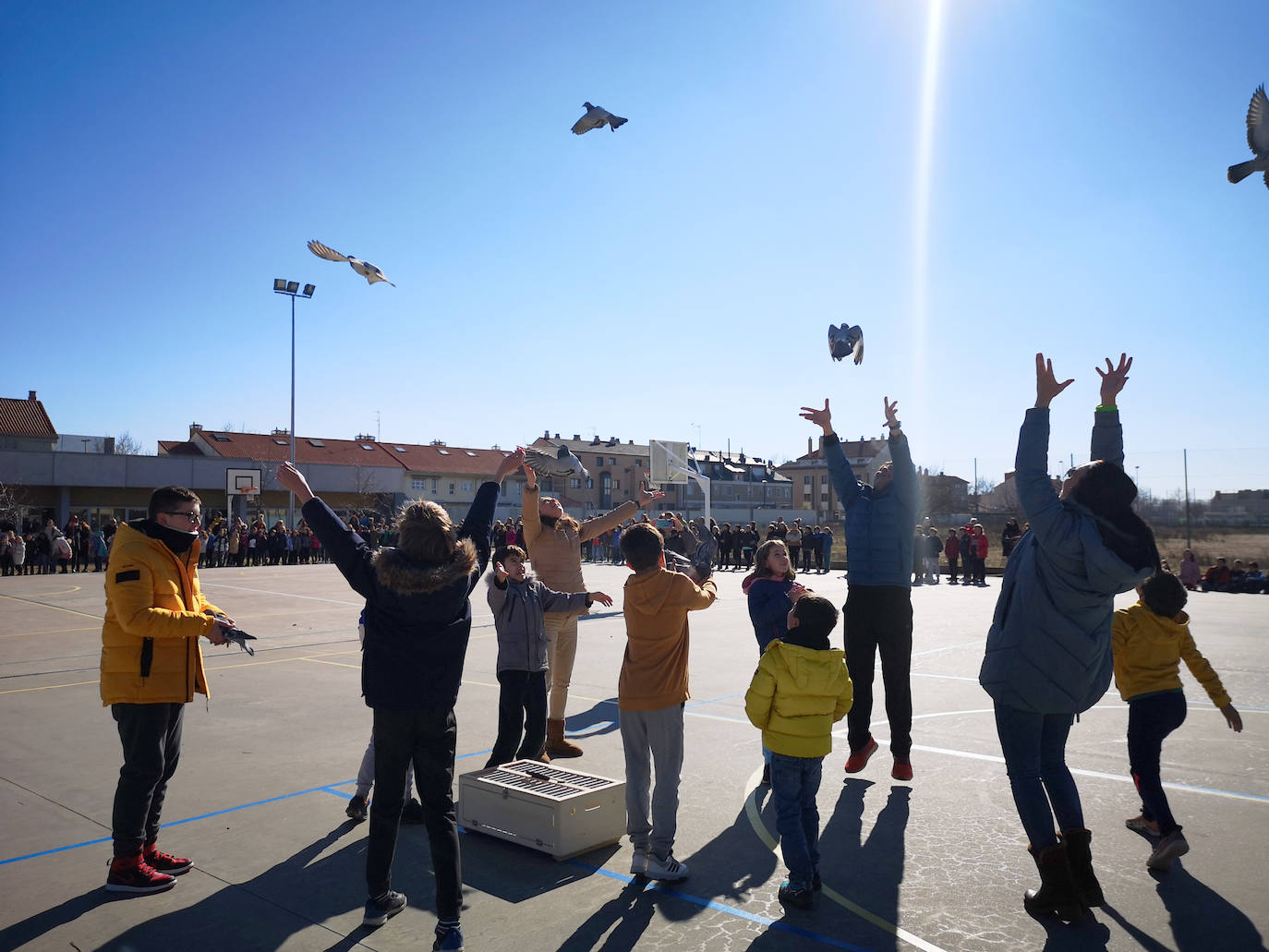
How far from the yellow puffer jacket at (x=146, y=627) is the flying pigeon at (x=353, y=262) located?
668 cm

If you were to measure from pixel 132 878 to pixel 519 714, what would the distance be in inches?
92.9

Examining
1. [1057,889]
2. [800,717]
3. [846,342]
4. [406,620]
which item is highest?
[846,342]

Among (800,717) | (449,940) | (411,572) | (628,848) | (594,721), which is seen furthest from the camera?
(594,721)

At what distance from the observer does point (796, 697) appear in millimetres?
4203

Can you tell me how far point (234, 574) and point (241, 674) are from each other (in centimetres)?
1915

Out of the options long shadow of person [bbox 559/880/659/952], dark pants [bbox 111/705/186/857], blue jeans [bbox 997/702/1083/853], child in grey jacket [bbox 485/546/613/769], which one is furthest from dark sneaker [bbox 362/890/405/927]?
blue jeans [bbox 997/702/1083/853]

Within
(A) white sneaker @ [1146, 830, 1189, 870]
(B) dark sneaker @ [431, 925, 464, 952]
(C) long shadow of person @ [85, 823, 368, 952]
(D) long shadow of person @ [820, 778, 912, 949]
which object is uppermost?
(A) white sneaker @ [1146, 830, 1189, 870]

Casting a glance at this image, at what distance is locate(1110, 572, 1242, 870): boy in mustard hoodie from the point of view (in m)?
4.73

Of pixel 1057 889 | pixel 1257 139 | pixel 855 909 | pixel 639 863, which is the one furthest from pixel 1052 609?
pixel 1257 139

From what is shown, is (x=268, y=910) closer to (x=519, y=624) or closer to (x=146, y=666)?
(x=146, y=666)

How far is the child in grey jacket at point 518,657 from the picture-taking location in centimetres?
590

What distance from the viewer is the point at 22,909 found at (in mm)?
4078

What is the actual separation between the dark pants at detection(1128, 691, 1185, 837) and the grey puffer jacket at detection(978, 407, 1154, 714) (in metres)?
0.89

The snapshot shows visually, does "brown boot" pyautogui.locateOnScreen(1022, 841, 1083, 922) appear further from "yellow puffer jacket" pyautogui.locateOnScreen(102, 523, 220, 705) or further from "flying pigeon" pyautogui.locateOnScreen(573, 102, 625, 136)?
"flying pigeon" pyautogui.locateOnScreen(573, 102, 625, 136)
